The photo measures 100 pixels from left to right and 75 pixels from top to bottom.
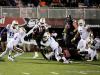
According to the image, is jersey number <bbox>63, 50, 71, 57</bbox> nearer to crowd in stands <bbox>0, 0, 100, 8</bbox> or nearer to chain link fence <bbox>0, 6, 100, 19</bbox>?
chain link fence <bbox>0, 6, 100, 19</bbox>

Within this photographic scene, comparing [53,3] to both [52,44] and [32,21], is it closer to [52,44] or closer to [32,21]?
[32,21]

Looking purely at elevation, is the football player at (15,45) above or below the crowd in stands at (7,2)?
below


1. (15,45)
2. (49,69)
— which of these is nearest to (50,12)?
(15,45)

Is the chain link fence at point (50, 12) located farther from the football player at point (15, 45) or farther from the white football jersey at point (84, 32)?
the football player at point (15, 45)

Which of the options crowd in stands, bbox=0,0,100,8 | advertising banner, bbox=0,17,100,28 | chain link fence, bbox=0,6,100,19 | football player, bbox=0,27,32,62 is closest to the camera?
football player, bbox=0,27,32,62

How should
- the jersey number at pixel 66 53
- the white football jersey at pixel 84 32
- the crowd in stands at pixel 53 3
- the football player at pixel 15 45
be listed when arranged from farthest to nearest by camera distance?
the crowd in stands at pixel 53 3 → the white football jersey at pixel 84 32 → the jersey number at pixel 66 53 → the football player at pixel 15 45

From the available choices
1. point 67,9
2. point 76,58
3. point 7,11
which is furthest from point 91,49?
point 7,11

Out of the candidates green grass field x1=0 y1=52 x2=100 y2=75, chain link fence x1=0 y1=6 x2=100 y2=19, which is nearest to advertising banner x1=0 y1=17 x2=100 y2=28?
chain link fence x1=0 y1=6 x2=100 y2=19

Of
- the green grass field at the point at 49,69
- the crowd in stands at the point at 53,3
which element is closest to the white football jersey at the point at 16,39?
the green grass field at the point at 49,69

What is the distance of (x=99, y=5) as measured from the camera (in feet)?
65.1

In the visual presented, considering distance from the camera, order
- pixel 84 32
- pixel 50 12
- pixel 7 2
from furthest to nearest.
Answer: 1. pixel 7 2
2. pixel 50 12
3. pixel 84 32

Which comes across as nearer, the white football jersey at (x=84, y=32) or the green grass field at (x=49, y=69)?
the green grass field at (x=49, y=69)

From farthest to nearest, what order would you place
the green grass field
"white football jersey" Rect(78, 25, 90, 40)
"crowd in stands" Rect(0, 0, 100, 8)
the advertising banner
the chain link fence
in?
"crowd in stands" Rect(0, 0, 100, 8)
the advertising banner
the chain link fence
"white football jersey" Rect(78, 25, 90, 40)
the green grass field

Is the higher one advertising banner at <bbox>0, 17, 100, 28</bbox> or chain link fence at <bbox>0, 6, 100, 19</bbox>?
chain link fence at <bbox>0, 6, 100, 19</bbox>
